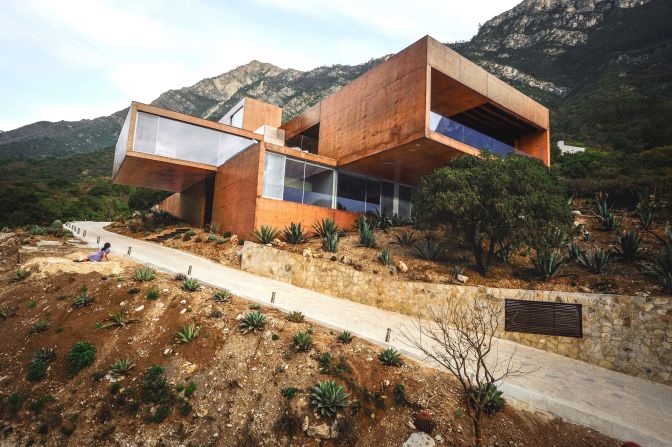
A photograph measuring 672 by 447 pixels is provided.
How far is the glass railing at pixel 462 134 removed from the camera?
16.9m

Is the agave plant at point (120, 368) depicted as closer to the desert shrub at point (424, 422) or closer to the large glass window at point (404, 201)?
the desert shrub at point (424, 422)

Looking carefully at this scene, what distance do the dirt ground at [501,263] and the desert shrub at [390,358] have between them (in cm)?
561

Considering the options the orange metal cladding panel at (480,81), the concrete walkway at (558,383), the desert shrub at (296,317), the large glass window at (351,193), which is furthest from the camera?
the large glass window at (351,193)

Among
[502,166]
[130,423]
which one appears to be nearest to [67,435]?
[130,423]

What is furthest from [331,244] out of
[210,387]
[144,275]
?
[210,387]

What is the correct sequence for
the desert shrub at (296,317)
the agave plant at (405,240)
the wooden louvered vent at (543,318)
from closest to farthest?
the wooden louvered vent at (543,318), the desert shrub at (296,317), the agave plant at (405,240)

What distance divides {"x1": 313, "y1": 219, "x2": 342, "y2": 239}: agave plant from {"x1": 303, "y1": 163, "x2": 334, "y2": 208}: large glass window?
1349mm

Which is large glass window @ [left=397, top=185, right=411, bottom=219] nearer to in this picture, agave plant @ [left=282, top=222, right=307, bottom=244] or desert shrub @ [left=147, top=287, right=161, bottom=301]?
agave plant @ [left=282, top=222, right=307, bottom=244]

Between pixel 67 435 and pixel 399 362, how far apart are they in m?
6.74

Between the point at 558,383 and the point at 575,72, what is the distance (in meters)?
70.6

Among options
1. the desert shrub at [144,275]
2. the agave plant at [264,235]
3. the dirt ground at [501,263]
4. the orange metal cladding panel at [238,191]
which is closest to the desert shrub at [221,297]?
the desert shrub at [144,275]

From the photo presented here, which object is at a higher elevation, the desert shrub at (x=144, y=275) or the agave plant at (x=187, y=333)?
the desert shrub at (x=144, y=275)

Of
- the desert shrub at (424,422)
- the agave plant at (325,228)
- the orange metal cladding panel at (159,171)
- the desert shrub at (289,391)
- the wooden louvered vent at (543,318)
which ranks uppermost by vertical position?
the orange metal cladding panel at (159,171)

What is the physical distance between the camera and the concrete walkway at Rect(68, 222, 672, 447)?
6082mm
